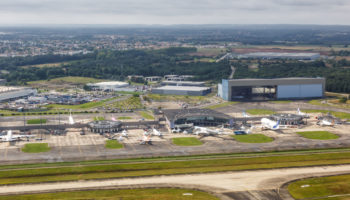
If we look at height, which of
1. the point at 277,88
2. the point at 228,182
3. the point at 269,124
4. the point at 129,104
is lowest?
the point at 228,182

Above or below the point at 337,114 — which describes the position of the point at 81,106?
below

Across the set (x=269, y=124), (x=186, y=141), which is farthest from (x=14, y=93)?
(x=269, y=124)

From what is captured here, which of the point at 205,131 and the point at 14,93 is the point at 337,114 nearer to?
the point at 205,131

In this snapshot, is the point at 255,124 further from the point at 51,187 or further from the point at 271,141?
the point at 51,187

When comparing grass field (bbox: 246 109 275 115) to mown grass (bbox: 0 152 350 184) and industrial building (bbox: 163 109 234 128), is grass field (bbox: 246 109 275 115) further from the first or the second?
mown grass (bbox: 0 152 350 184)

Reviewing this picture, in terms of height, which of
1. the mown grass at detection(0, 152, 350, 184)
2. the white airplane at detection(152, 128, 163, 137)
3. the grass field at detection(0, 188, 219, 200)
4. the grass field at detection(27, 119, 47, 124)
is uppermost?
the white airplane at detection(152, 128, 163, 137)

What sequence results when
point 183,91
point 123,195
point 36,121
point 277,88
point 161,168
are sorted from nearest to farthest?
point 123,195 < point 161,168 < point 36,121 < point 277,88 < point 183,91

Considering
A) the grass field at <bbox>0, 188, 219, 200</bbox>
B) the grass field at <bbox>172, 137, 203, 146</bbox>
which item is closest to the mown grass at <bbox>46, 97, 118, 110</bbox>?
the grass field at <bbox>172, 137, 203, 146</bbox>
